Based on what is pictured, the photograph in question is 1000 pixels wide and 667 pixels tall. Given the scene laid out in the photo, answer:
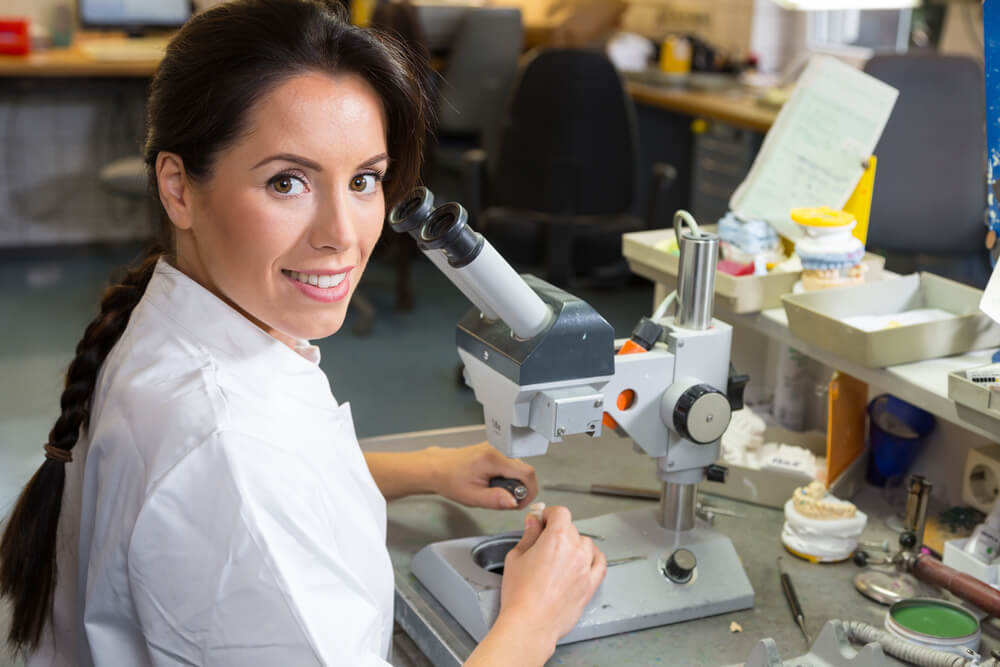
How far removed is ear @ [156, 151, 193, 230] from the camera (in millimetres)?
990

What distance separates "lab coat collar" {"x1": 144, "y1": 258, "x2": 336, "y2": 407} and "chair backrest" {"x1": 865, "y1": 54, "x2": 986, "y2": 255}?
2.61 m

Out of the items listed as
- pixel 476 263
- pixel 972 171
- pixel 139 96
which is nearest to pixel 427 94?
pixel 476 263

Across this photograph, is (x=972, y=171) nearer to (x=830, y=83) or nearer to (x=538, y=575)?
(x=830, y=83)

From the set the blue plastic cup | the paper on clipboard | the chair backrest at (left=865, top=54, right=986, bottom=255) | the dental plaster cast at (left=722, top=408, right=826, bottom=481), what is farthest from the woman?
the chair backrest at (left=865, top=54, right=986, bottom=255)

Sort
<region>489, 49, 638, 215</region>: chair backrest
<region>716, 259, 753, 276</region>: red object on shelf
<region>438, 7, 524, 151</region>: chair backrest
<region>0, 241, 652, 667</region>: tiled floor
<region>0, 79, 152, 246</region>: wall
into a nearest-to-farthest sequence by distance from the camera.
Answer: <region>716, 259, 753, 276</region>: red object on shelf < <region>0, 241, 652, 667</region>: tiled floor < <region>489, 49, 638, 215</region>: chair backrest < <region>438, 7, 524, 151</region>: chair backrest < <region>0, 79, 152, 246</region>: wall

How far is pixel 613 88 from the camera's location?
370 centimetres

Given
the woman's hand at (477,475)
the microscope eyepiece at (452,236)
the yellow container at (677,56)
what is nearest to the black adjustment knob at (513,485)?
the woman's hand at (477,475)

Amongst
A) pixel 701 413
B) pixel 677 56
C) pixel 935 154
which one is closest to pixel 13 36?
pixel 677 56

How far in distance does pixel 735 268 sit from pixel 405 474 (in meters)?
0.54

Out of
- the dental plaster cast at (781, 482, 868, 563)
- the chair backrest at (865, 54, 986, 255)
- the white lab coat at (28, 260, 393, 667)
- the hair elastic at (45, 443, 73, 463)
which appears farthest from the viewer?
the chair backrest at (865, 54, 986, 255)

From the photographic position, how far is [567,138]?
368cm

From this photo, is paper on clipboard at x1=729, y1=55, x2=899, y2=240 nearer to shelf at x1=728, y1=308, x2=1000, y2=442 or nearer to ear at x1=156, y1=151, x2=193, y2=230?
shelf at x1=728, y1=308, x2=1000, y2=442

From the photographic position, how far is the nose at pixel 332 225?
3.14 ft

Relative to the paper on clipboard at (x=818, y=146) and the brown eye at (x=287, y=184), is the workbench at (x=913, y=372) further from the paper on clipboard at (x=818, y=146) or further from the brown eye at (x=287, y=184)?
the brown eye at (x=287, y=184)
